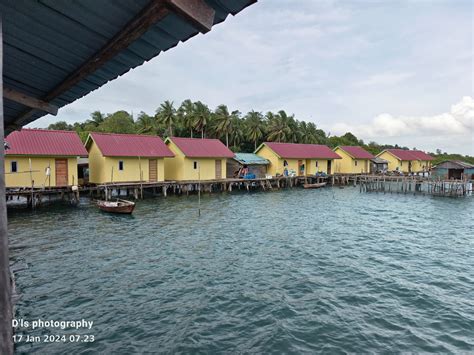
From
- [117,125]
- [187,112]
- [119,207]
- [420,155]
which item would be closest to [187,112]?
[187,112]

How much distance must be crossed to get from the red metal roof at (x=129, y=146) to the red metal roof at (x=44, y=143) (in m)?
2.13

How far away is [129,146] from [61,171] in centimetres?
699

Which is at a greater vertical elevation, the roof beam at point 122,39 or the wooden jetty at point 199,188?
the roof beam at point 122,39

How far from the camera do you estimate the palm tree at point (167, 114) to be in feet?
175

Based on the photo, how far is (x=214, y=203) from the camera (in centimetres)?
2933

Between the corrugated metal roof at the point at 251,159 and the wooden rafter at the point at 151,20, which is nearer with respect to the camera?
the wooden rafter at the point at 151,20

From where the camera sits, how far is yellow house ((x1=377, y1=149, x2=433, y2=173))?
64000 millimetres

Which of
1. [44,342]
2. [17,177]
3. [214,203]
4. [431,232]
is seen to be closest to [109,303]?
[44,342]

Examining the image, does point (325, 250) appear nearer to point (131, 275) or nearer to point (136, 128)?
point (131, 275)

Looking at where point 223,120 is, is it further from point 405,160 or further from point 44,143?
point 405,160

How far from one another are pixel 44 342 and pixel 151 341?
2.51 m

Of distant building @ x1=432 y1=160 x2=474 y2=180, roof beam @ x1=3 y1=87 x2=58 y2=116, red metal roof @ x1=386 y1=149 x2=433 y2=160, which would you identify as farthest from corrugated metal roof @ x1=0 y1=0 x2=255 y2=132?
red metal roof @ x1=386 y1=149 x2=433 y2=160

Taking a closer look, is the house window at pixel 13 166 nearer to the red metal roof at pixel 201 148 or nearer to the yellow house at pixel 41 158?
the yellow house at pixel 41 158

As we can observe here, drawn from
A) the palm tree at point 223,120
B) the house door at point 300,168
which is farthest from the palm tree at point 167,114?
the house door at point 300,168
